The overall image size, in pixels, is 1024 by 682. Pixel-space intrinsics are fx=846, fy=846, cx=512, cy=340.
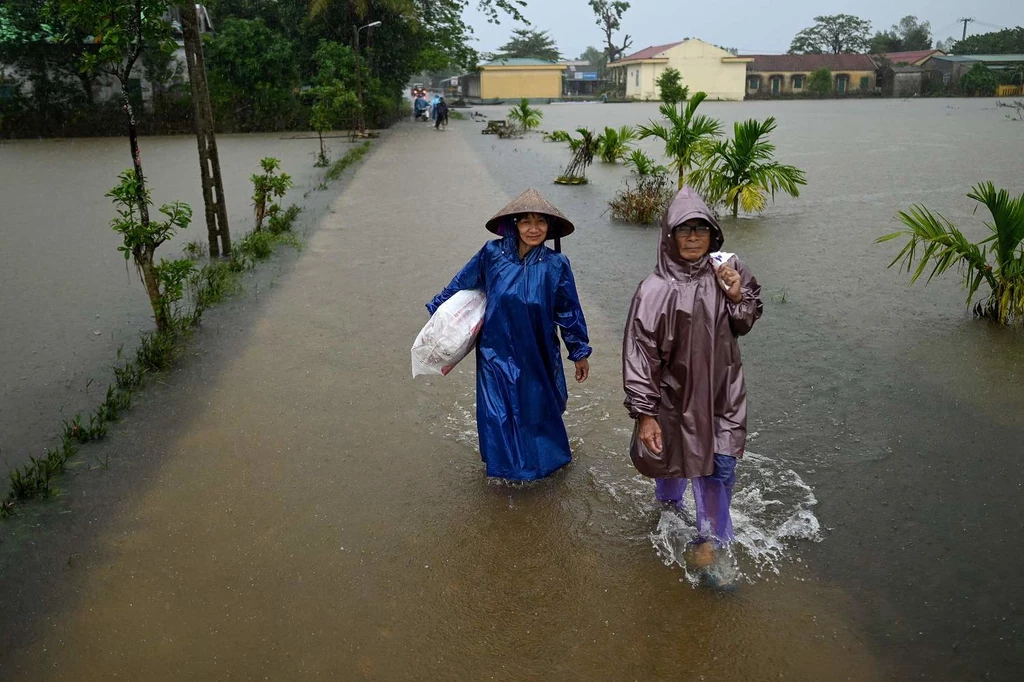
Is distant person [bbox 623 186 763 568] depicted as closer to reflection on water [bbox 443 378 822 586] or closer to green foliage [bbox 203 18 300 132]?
reflection on water [bbox 443 378 822 586]

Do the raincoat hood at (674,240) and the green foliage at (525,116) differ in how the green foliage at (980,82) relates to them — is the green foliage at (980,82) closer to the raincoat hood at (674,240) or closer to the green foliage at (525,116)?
the green foliage at (525,116)

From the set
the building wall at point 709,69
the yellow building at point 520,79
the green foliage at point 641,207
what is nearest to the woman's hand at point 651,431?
the green foliage at point 641,207

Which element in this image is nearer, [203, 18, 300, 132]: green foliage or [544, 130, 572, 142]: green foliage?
[544, 130, 572, 142]: green foliage

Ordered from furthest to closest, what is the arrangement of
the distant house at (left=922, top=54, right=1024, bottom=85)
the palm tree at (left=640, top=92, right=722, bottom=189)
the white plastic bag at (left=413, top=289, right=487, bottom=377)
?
the distant house at (left=922, top=54, right=1024, bottom=85), the palm tree at (left=640, top=92, right=722, bottom=189), the white plastic bag at (left=413, top=289, right=487, bottom=377)

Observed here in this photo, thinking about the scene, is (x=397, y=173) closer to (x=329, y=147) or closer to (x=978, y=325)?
(x=329, y=147)

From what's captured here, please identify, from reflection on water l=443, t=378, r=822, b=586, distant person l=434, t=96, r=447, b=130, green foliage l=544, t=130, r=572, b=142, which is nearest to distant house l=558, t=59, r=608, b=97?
distant person l=434, t=96, r=447, b=130

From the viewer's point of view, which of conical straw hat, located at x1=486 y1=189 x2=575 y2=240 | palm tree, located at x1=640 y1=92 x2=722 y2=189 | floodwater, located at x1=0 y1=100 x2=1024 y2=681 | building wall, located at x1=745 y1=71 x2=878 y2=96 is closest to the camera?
floodwater, located at x1=0 y1=100 x2=1024 y2=681

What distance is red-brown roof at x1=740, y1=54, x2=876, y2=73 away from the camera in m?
71.6

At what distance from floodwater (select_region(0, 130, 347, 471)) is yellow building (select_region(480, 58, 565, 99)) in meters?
49.8

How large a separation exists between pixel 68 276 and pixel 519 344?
664cm

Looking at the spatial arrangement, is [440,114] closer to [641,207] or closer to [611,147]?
[611,147]

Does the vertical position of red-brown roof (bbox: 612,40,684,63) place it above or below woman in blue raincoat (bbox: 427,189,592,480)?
above

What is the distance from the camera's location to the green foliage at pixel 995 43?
7712 cm

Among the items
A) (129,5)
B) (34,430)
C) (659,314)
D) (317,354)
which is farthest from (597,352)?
(129,5)
